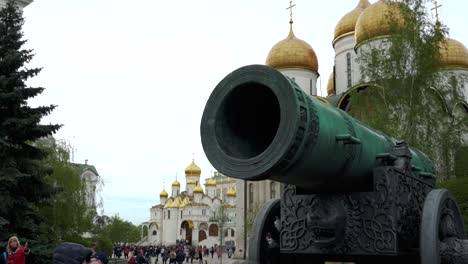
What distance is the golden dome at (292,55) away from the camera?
34969 mm

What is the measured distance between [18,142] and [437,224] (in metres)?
11.2

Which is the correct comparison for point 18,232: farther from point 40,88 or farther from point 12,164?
point 40,88

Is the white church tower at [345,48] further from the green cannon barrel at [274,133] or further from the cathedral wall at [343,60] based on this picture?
the green cannon barrel at [274,133]

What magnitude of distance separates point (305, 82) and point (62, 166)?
723 inches

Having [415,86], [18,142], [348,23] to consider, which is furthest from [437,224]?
[348,23]

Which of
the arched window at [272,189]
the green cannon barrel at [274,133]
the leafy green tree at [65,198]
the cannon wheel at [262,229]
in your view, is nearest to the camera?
the green cannon barrel at [274,133]

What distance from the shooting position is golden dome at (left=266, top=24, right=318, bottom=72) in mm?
34969

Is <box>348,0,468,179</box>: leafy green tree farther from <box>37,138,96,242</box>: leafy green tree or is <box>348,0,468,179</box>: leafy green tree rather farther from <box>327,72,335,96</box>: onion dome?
<box>327,72,335,96</box>: onion dome

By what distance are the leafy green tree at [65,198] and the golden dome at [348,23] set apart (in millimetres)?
19121

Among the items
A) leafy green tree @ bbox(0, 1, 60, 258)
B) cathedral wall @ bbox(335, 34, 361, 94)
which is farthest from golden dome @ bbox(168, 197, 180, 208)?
leafy green tree @ bbox(0, 1, 60, 258)

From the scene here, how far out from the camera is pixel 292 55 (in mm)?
35031

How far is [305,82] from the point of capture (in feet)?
115

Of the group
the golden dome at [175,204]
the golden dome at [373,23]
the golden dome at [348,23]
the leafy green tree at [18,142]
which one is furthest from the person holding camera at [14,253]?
the golden dome at [175,204]

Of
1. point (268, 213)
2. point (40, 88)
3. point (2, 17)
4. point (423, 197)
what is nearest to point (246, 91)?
point (268, 213)
